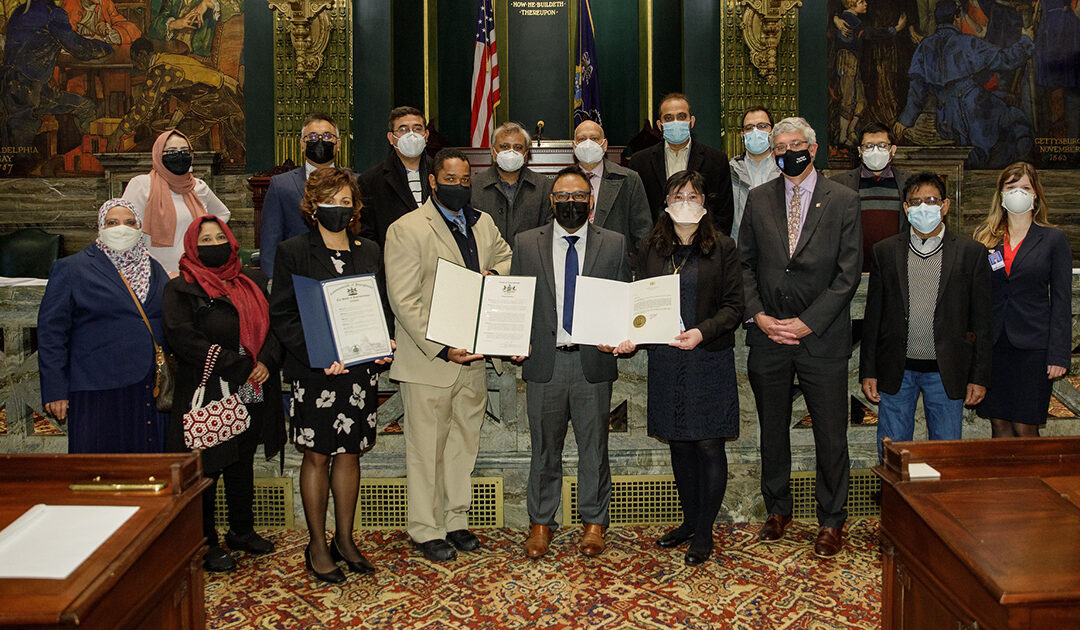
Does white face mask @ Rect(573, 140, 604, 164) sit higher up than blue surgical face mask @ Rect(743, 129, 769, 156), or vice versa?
blue surgical face mask @ Rect(743, 129, 769, 156)

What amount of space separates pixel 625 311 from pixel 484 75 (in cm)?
575

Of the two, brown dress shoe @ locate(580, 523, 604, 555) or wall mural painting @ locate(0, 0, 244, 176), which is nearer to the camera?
brown dress shoe @ locate(580, 523, 604, 555)

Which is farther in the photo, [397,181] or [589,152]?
[589,152]

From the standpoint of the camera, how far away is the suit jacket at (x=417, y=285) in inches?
142

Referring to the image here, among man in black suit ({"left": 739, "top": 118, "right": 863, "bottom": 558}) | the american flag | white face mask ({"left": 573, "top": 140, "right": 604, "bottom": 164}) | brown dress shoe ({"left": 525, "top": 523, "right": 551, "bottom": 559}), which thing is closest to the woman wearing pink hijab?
white face mask ({"left": 573, "top": 140, "right": 604, "bottom": 164})

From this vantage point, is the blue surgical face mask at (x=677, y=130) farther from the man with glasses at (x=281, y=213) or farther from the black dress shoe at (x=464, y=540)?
the black dress shoe at (x=464, y=540)

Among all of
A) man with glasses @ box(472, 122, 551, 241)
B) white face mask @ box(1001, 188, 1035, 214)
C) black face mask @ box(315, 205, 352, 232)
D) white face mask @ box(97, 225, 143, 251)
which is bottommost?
white face mask @ box(97, 225, 143, 251)

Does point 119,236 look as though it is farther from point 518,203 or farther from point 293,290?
point 518,203

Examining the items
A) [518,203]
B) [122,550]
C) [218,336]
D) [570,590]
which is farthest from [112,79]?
[122,550]

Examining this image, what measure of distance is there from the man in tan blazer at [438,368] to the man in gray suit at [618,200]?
0.75 m

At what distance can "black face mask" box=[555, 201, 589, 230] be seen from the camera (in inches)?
143

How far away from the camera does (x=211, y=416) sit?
3.52m

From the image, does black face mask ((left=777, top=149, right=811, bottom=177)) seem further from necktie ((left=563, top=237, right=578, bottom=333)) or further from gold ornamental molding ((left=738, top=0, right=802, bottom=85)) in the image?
gold ornamental molding ((left=738, top=0, right=802, bottom=85))

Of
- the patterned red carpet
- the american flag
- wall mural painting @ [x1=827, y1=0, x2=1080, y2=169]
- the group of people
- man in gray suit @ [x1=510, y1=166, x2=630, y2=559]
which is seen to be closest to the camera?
the patterned red carpet
